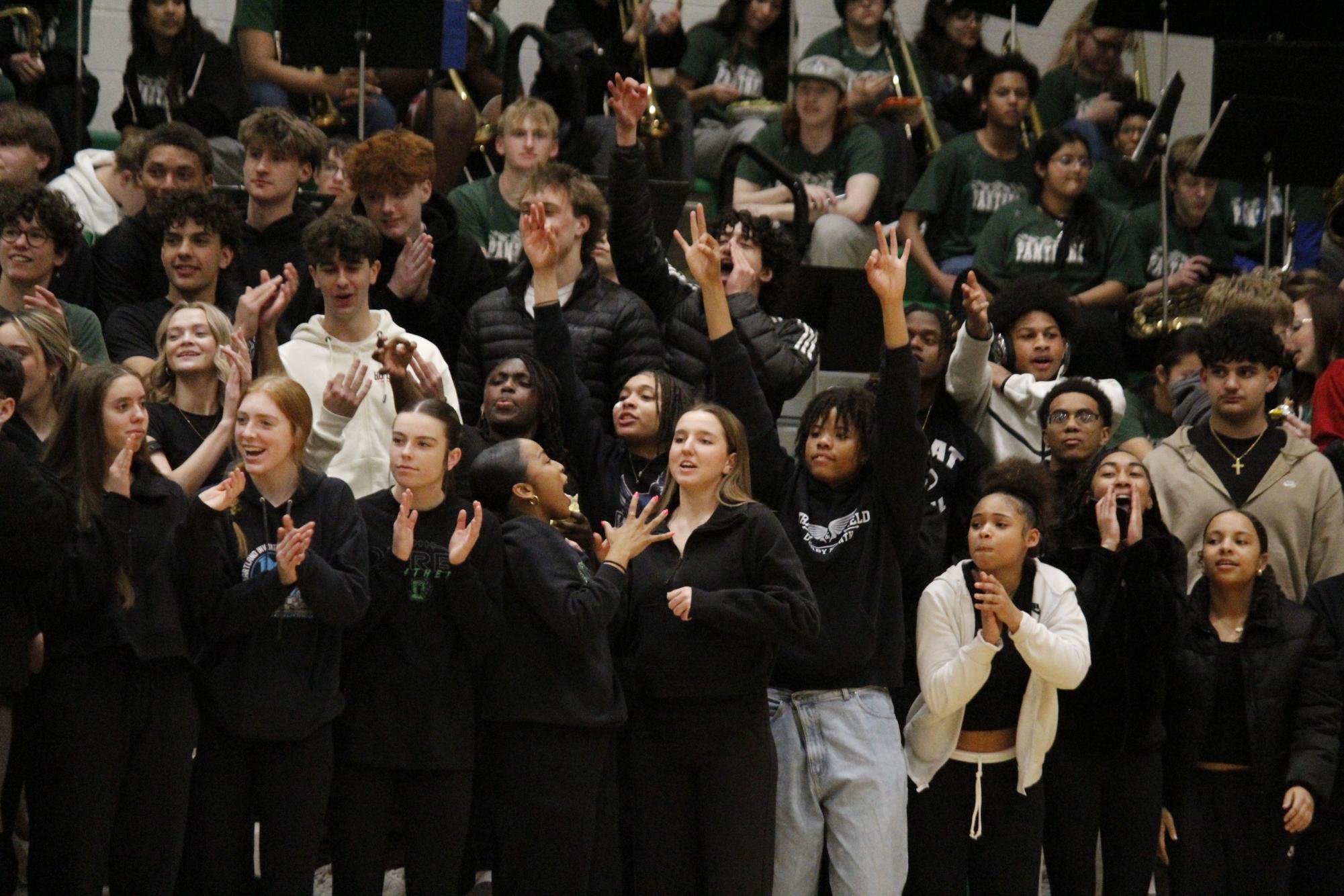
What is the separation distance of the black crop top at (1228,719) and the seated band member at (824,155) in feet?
10.4

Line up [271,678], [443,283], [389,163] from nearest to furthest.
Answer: [271,678] → [389,163] → [443,283]

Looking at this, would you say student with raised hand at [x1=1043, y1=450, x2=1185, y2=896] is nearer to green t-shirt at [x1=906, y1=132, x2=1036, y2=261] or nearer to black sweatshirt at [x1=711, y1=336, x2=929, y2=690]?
black sweatshirt at [x1=711, y1=336, x2=929, y2=690]

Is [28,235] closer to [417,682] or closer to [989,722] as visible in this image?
[417,682]

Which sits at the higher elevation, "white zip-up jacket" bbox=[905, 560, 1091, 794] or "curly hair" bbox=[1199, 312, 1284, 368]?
"curly hair" bbox=[1199, 312, 1284, 368]

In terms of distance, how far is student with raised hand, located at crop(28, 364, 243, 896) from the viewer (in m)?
4.11

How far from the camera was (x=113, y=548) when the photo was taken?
4.19m

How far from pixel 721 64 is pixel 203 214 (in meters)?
4.71

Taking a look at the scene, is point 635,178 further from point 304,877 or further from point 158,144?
point 304,877

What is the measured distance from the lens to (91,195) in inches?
259

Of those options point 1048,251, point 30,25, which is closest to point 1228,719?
point 1048,251

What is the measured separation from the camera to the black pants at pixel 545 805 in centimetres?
440

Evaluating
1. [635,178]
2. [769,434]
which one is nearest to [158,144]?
[635,178]

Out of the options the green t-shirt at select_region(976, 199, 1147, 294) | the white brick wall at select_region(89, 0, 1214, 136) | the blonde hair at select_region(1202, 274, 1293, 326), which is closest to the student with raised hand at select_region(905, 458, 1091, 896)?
the blonde hair at select_region(1202, 274, 1293, 326)

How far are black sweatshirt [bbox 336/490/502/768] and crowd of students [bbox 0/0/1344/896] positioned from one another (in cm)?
1
